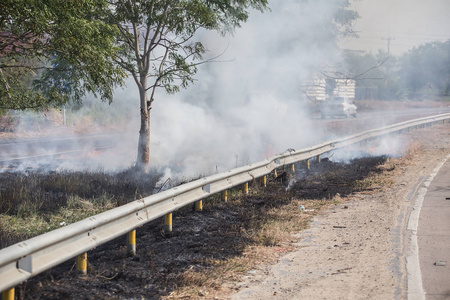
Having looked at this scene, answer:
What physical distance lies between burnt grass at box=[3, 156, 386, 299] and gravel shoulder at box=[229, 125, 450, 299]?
1.87 feet

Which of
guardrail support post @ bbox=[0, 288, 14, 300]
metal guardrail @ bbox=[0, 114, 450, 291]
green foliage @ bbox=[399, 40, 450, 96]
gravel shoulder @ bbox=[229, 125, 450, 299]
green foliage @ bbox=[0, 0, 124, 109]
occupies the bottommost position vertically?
gravel shoulder @ bbox=[229, 125, 450, 299]

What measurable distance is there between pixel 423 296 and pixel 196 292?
209 centimetres

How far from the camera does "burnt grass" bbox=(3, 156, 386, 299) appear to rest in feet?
17.2

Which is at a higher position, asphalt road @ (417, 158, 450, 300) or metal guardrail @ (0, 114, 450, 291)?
metal guardrail @ (0, 114, 450, 291)

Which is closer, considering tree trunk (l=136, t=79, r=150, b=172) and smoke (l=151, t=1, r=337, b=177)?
tree trunk (l=136, t=79, r=150, b=172)

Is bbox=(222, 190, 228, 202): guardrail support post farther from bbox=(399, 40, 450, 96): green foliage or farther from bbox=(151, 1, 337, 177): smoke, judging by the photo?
bbox=(399, 40, 450, 96): green foliage

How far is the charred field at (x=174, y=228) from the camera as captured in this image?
5.46 metres

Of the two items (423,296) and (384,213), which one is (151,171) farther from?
(423,296)

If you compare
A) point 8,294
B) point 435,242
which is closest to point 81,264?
point 8,294

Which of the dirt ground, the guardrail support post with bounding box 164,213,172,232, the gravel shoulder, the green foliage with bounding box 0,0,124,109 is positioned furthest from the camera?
the green foliage with bounding box 0,0,124,109

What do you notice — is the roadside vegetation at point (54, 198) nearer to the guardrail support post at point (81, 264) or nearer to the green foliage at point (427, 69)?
the guardrail support post at point (81, 264)

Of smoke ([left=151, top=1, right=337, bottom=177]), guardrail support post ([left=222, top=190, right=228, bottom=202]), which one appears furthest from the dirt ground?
smoke ([left=151, top=1, right=337, bottom=177])

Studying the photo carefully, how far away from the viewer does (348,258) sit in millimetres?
6766

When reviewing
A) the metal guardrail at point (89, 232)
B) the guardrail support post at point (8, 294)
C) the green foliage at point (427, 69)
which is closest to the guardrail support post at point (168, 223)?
the metal guardrail at point (89, 232)
